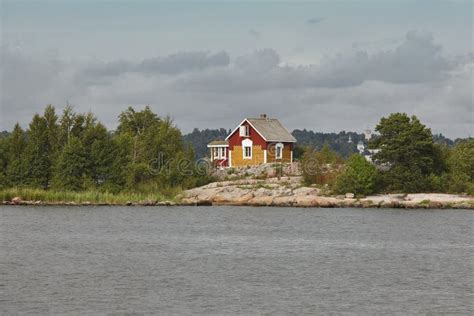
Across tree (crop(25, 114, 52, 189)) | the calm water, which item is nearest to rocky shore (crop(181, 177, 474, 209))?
the calm water

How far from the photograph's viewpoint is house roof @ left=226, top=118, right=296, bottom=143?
78938 mm

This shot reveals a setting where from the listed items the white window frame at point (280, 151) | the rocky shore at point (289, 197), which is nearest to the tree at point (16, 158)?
the rocky shore at point (289, 197)

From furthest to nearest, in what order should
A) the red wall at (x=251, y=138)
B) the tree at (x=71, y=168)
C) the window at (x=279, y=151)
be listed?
the window at (x=279, y=151) → the red wall at (x=251, y=138) → the tree at (x=71, y=168)

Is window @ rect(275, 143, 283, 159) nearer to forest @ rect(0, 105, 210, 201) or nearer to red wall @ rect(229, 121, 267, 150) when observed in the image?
red wall @ rect(229, 121, 267, 150)

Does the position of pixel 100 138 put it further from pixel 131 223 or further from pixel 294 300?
pixel 294 300

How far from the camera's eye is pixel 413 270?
32.2 m

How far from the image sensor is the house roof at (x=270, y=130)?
78.9m

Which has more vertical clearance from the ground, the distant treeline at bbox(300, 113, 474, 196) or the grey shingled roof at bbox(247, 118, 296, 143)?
the grey shingled roof at bbox(247, 118, 296, 143)

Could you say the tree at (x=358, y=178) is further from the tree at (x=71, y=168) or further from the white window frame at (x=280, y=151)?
the tree at (x=71, y=168)

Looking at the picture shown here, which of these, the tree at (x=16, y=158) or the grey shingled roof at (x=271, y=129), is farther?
the grey shingled roof at (x=271, y=129)

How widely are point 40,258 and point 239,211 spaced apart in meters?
26.4

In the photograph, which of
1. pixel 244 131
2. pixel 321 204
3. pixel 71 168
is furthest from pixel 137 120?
pixel 321 204

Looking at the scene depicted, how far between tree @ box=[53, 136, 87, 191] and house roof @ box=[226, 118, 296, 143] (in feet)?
62.7

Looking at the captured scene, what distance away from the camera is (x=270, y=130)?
3174 inches
